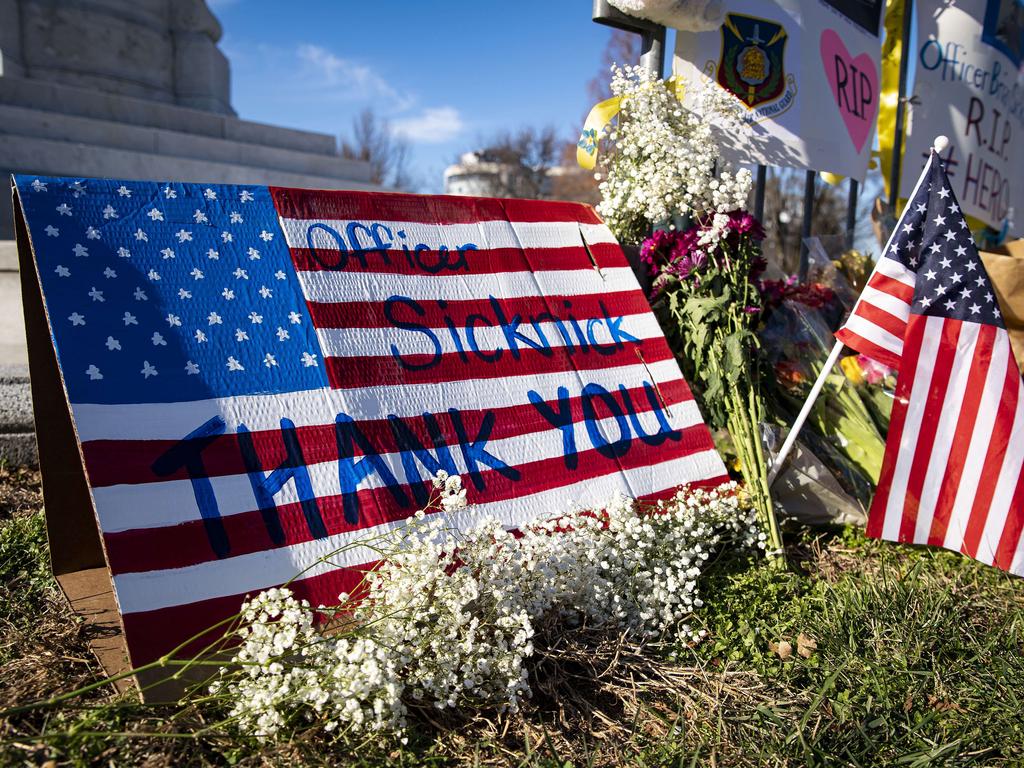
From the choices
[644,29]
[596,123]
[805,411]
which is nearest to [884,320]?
[805,411]

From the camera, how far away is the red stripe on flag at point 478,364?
109 inches

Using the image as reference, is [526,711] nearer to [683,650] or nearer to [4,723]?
[683,650]

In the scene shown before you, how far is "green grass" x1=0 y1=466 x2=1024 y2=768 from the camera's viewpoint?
1920 millimetres

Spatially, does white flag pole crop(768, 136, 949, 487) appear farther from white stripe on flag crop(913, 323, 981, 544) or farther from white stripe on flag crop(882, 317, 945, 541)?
white stripe on flag crop(913, 323, 981, 544)

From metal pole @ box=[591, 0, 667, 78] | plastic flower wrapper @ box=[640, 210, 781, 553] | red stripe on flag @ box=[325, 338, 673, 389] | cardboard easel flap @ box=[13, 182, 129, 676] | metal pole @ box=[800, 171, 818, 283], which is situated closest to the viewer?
cardboard easel flap @ box=[13, 182, 129, 676]

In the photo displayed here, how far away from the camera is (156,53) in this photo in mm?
10648

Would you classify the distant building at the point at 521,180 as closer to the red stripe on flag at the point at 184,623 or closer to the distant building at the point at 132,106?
the distant building at the point at 132,106

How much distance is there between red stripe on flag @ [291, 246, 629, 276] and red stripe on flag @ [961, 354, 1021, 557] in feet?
5.90

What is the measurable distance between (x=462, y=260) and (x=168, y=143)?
7.51 m

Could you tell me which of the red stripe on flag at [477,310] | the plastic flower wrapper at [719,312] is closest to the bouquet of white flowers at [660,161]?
the plastic flower wrapper at [719,312]

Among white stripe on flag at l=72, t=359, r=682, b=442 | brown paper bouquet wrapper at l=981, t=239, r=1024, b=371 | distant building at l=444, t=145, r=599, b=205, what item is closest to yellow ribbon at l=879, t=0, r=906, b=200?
brown paper bouquet wrapper at l=981, t=239, r=1024, b=371

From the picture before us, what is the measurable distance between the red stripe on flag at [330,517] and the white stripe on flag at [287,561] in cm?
2

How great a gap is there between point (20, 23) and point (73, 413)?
1006 cm

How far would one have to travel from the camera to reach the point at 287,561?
2307 millimetres
